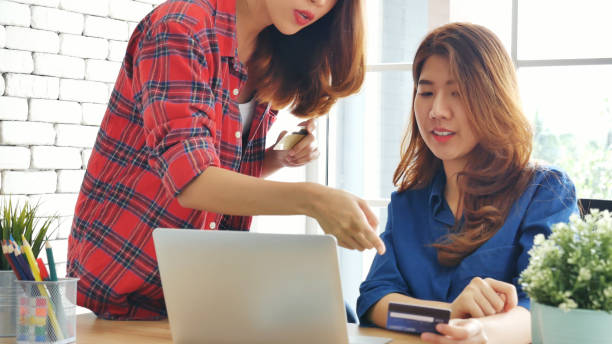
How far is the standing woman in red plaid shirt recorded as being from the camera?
125cm

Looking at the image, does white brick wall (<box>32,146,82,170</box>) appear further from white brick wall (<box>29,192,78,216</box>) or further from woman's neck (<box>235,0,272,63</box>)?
woman's neck (<box>235,0,272,63</box>)

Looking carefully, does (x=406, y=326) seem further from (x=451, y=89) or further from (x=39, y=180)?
(x=39, y=180)

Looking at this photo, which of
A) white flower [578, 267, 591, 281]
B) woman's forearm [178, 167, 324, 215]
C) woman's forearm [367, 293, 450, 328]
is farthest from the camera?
woman's forearm [367, 293, 450, 328]

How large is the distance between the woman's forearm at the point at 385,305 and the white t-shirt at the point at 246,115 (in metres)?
0.54

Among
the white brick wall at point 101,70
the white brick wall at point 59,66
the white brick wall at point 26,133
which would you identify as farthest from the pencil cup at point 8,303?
the white brick wall at point 101,70

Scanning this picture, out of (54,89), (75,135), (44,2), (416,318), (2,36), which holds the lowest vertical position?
(416,318)

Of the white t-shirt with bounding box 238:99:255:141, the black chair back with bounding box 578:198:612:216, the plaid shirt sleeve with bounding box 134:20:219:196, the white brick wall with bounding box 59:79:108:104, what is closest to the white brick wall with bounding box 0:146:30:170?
the white brick wall with bounding box 59:79:108:104

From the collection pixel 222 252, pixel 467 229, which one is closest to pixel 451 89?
pixel 467 229

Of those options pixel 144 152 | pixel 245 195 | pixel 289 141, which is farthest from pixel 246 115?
pixel 245 195

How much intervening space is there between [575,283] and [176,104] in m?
0.76

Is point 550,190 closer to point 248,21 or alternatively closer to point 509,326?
point 509,326

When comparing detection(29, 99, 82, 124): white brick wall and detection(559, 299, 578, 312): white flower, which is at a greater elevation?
detection(29, 99, 82, 124): white brick wall

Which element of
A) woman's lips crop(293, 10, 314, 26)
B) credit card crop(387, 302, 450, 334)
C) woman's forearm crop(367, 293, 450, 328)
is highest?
woman's lips crop(293, 10, 314, 26)

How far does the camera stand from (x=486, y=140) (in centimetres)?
164
